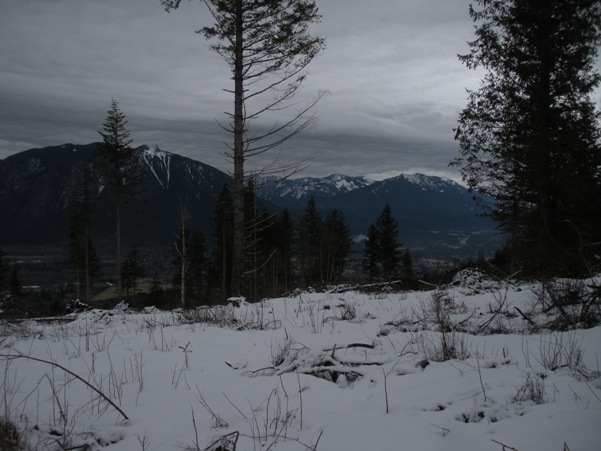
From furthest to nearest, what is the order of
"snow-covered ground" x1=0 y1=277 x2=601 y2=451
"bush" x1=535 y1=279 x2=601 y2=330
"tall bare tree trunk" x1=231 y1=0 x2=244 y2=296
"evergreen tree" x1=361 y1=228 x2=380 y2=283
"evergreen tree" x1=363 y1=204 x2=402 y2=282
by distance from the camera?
"evergreen tree" x1=361 y1=228 x2=380 y2=283, "evergreen tree" x1=363 y1=204 x2=402 y2=282, "tall bare tree trunk" x1=231 y1=0 x2=244 y2=296, "bush" x1=535 y1=279 x2=601 y2=330, "snow-covered ground" x1=0 y1=277 x2=601 y2=451

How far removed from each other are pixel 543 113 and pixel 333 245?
30507mm

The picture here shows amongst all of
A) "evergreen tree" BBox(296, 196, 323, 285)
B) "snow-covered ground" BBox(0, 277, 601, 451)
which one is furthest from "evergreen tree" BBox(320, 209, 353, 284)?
"snow-covered ground" BBox(0, 277, 601, 451)

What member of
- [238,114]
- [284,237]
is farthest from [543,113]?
[284,237]

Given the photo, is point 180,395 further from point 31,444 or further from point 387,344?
point 387,344

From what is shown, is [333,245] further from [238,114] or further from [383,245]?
[238,114]

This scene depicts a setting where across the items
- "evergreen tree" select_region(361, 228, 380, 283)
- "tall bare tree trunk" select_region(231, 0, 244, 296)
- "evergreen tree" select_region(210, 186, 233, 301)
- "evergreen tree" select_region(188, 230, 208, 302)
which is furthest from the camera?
"evergreen tree" select_region(361, 228, 380, 283)

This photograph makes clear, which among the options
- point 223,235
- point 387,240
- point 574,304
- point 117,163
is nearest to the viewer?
point 574,304

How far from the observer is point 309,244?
142 feet

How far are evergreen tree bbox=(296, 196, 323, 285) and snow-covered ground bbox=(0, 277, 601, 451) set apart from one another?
1507 inches

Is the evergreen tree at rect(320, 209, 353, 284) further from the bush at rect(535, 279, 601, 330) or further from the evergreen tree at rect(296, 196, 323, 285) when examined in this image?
the bush at rect(535, 279, 601, 330)

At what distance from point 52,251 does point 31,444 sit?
228 m

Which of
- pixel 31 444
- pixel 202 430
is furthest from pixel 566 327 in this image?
pixel 31 444

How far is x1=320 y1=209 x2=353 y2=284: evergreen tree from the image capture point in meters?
39.7

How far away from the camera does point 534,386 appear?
80.7 inches
